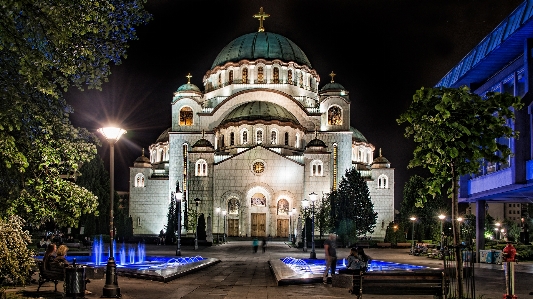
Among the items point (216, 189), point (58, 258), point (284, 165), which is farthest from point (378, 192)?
point (58, 258)

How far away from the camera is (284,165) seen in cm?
6047

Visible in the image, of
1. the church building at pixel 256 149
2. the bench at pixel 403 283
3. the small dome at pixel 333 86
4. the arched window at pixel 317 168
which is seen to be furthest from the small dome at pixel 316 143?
the bench at pixel 403 283

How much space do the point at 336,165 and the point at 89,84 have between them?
178 ft

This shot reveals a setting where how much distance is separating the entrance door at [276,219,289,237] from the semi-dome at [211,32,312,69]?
19.6m

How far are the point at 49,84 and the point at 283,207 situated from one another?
170 ft

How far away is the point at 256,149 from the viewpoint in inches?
2381

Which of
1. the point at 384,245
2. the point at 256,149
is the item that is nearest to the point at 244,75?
the point at 256,149

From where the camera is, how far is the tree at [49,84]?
9.32 meters

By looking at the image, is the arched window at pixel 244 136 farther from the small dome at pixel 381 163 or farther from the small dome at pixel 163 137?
the small dome at pixel 163 137

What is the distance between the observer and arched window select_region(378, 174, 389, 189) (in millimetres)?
69250

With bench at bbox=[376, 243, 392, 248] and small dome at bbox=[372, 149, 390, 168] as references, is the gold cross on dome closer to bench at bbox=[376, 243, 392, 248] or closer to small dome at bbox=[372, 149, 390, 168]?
small dome at bbox=[372, 149, 390, 168]

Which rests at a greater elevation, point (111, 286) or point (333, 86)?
point (333, 86)

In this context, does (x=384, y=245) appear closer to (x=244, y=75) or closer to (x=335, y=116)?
(x=335, y=116)

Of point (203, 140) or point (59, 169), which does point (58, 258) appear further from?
point (203, 140)
